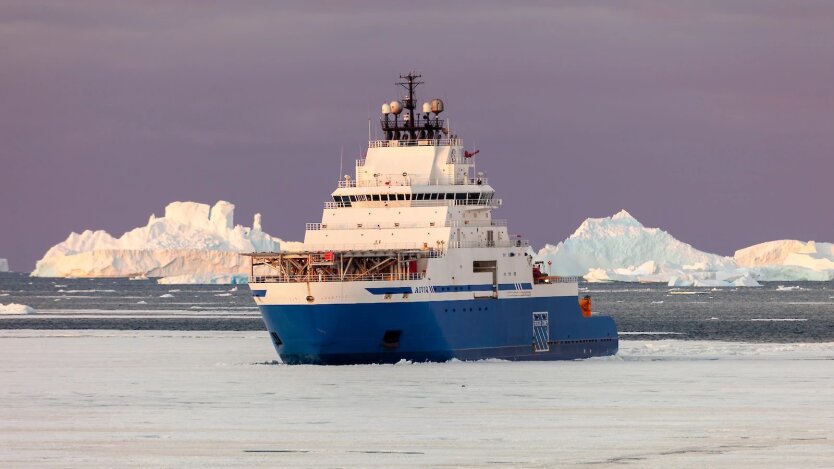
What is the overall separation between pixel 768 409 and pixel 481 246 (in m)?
16.1

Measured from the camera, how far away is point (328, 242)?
46.8 m

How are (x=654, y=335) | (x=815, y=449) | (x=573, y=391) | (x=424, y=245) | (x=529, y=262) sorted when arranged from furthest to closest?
(x=654, y=335) → (x=529, y=262) → (x=424, y=245) → (x=573, y=391) → (x=815, y=449)

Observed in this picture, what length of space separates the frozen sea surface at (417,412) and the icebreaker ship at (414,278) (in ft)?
3.85

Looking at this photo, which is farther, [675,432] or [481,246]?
[481,246]

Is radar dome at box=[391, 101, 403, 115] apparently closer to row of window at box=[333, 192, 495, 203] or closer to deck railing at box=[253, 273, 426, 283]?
row of window at box=[333, 192, 495, 203]

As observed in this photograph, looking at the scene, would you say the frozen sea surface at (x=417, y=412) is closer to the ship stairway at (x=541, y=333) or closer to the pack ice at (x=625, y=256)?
the ship stairway at (x=541, y=333)

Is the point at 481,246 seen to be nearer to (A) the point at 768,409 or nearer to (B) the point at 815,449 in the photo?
(A) the point at 768,409

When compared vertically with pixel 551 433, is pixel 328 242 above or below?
above

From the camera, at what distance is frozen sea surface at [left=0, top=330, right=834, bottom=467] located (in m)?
25.6

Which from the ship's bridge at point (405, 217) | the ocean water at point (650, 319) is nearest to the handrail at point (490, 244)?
the ship's bridge at point (405, 217)

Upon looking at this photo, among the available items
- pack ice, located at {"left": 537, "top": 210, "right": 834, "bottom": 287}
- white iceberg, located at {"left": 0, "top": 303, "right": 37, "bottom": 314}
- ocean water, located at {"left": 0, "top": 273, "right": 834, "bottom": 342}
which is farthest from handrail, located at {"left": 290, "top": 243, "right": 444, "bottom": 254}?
pack ice, located at {"left": 537, "top": 210, "right": 834, "bottom": 287}

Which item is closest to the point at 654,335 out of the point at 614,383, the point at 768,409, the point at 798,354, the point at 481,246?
the point at 798,354

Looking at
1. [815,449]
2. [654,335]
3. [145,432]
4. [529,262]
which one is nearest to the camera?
[815,449]

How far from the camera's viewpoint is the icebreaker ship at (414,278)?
43.8 metres
